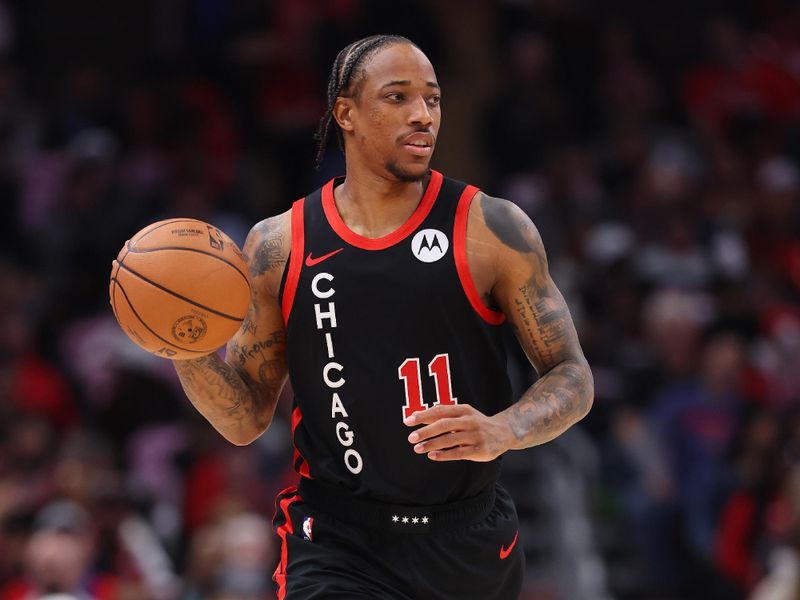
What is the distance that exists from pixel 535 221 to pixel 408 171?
24.3 feet

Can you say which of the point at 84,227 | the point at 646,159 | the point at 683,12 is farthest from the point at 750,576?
the point at 683,12

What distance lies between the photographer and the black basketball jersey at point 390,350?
485cm

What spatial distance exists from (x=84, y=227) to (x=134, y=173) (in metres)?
0.72

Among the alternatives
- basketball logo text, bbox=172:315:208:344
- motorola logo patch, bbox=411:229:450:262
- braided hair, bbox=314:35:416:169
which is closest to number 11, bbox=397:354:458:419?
motorola logo patch, bbox=411:229:450:262

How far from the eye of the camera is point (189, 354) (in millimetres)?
4898

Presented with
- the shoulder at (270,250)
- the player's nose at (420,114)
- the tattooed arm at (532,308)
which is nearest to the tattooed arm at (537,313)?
the tattooed arm at (532,308)

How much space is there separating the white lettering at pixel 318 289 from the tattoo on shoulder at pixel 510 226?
571mm

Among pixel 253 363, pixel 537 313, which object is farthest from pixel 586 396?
pixel 253 363

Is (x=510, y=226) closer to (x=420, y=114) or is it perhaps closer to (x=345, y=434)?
(x=420, y=114)

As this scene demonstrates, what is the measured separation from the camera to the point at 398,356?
15.9 ft

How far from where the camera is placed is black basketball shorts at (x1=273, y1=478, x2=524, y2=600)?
15.8 feet

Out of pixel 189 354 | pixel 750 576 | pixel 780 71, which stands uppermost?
pixel 189 354

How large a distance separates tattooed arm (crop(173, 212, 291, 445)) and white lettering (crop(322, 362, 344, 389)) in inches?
13.1

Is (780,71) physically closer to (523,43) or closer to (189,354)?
(523,43)
